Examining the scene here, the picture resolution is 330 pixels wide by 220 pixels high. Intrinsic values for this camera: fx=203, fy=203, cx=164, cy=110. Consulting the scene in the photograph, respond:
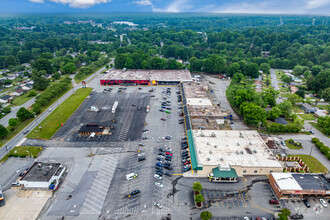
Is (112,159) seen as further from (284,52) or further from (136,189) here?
(284,52)

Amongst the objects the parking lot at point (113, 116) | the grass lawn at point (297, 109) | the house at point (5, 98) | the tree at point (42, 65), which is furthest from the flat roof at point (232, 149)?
the tree at point (42, 65)

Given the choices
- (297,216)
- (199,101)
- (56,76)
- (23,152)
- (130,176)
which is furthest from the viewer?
(56,76)

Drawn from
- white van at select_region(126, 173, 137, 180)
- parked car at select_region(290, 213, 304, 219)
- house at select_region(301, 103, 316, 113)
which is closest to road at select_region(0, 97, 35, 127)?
white van at select_region(126, 173, 137, 180)

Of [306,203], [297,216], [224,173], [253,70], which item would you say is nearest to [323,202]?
[306,203]

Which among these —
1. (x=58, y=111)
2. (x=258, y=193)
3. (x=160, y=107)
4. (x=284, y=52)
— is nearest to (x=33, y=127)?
(x=58, y=111)

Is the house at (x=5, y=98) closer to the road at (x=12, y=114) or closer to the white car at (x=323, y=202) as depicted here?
the road at (x=12, y=114)

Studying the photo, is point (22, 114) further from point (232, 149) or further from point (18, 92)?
point (232, 149)
